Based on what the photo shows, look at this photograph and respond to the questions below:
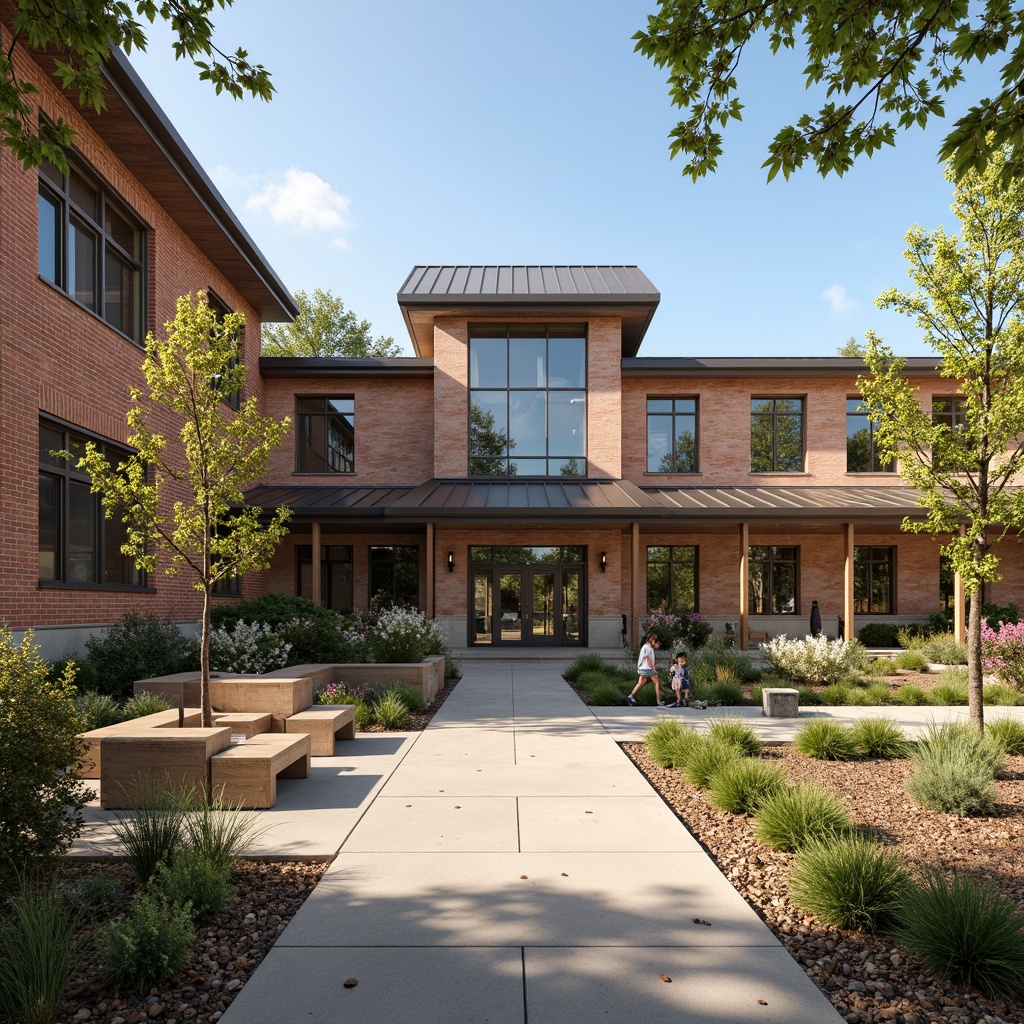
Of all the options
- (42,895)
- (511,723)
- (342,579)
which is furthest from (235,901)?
(342,579)

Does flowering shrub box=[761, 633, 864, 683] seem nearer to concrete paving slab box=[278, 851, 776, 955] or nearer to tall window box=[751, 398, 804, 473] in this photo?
concrete paving slab box=[278, 851, 776, 955]

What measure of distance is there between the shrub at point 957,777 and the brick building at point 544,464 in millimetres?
13235

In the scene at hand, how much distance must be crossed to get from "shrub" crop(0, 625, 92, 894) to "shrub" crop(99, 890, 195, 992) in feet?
2.87

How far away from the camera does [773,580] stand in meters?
26.2

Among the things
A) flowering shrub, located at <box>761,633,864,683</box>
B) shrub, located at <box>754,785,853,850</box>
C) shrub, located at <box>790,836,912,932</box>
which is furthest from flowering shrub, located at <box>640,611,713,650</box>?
shrub, located at <box>790,836,912,932</box>

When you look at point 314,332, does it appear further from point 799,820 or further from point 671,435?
point 799,820

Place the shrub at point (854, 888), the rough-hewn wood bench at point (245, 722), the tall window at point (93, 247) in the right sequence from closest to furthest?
the shrub at point (854, 888), the rough-hewn wood bench at point (245, 722), the tall window at point (93, 247)

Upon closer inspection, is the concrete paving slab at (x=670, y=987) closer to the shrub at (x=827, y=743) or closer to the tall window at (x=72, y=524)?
the shrub at (x=827, y=743)

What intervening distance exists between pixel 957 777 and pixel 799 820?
2.22m

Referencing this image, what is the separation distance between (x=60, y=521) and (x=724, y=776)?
1112 cm

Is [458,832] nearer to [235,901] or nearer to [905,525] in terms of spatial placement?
[235,901]

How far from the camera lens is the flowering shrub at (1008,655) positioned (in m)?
14.1

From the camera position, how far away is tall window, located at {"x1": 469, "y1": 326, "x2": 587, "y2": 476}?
23609mm

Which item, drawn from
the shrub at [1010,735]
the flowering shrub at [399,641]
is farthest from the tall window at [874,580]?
the flowering shrub at [399,641]
